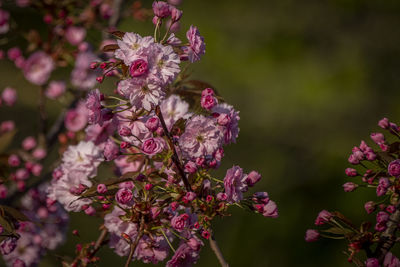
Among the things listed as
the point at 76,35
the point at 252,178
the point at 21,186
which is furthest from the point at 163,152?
the point at 76,35

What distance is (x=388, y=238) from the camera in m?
0.86

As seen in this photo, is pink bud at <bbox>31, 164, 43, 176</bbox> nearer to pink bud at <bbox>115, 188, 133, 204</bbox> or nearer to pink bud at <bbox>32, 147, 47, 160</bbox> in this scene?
pink bud at <bbox>32, 147, 47, 160</bbox>

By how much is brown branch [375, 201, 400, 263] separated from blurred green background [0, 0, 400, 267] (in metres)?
1.85

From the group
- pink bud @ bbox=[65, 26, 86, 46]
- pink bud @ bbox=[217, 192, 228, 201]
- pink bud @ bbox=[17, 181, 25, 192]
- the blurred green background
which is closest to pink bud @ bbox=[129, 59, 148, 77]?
pink bud @ bbox=[217, 192, 228, 201]

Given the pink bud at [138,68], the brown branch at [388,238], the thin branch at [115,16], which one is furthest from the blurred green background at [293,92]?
the pink bud at [138,68]

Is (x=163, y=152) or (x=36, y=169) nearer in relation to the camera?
(x=163, y=152)

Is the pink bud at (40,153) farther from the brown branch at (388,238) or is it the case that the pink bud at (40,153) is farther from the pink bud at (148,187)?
the brown branch at (388,238)

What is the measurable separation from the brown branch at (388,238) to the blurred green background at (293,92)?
1852mm

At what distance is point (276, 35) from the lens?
275 inches

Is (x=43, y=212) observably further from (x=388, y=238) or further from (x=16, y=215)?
(x=388, y=238)

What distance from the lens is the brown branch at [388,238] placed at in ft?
2.79

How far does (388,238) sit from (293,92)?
18.5 ft

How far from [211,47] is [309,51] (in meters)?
1.50

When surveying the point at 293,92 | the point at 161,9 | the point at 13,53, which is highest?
the point at 161,9
